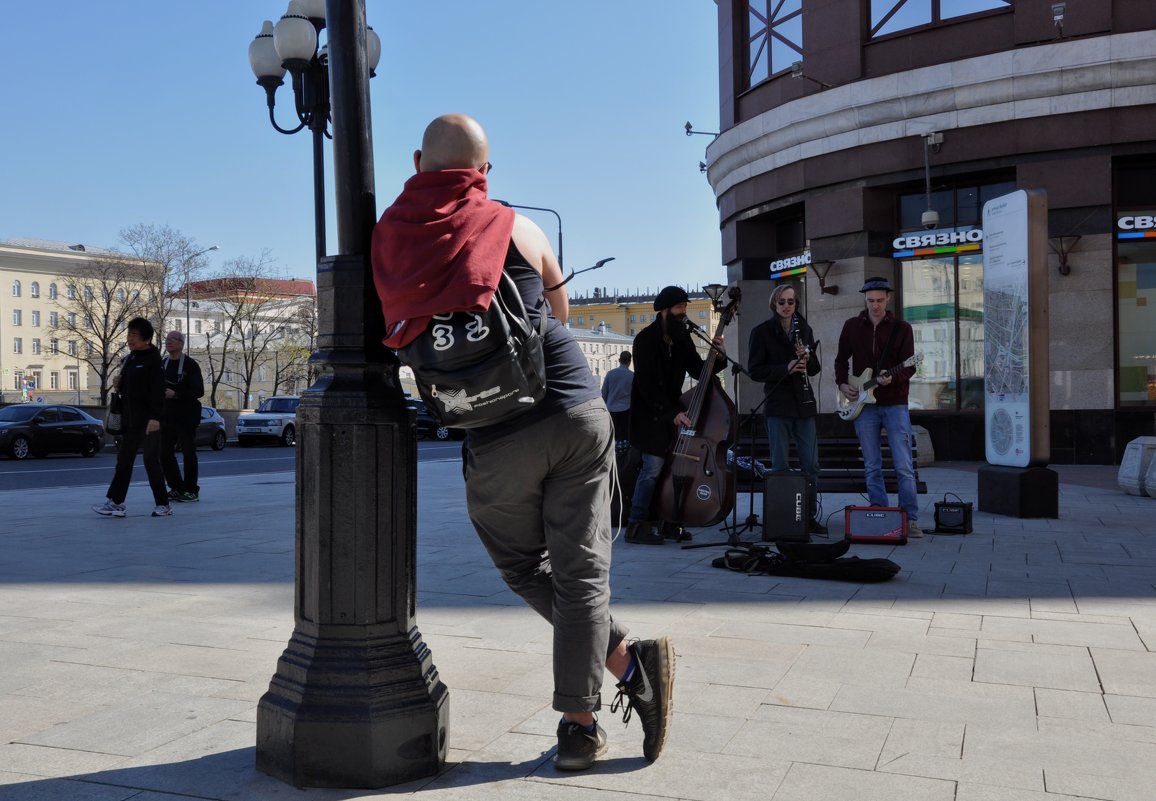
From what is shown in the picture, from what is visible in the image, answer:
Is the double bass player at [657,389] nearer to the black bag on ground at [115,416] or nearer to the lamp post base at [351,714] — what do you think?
the lamp post base at [351,714]

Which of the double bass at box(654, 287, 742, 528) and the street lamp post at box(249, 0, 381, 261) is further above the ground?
the street lamp post at box(249, 0, 381, 261)

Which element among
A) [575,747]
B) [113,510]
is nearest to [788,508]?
[575,747]

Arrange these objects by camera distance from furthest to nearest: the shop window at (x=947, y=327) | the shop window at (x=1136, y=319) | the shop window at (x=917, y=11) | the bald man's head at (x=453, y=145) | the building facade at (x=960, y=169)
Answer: the shop window at (x=947, y=327)
the shop window at (x=917, y=11)
the shop window at (x=1136, y=319)
the building facade at (x=960, y=169)
the bald man's head at (x=453, y=145)

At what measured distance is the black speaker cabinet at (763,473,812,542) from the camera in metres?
7.81

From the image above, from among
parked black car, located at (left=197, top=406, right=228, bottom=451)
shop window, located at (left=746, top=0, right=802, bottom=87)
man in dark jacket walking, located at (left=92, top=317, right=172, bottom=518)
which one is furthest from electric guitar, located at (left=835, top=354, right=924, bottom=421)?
parked black car, located at (left=197, top=406, right=228, bottom=451)

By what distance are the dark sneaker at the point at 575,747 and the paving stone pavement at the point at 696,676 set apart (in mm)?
44

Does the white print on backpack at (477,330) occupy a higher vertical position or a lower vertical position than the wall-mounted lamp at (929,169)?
lower

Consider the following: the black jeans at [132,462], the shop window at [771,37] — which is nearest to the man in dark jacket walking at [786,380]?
the black jeans at [132,462]

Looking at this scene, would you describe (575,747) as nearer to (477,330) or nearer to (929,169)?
(477,330)

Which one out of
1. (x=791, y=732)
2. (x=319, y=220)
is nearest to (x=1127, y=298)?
(x=319, y=220)

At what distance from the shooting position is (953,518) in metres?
8.56

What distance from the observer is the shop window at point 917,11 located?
16953 mm

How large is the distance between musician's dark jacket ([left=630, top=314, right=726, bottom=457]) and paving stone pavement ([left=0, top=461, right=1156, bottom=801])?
0.87m

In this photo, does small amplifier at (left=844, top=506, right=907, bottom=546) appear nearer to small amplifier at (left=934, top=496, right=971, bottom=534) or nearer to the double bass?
small amplifier at (left=934, top=496, right=971, bottom=534)
